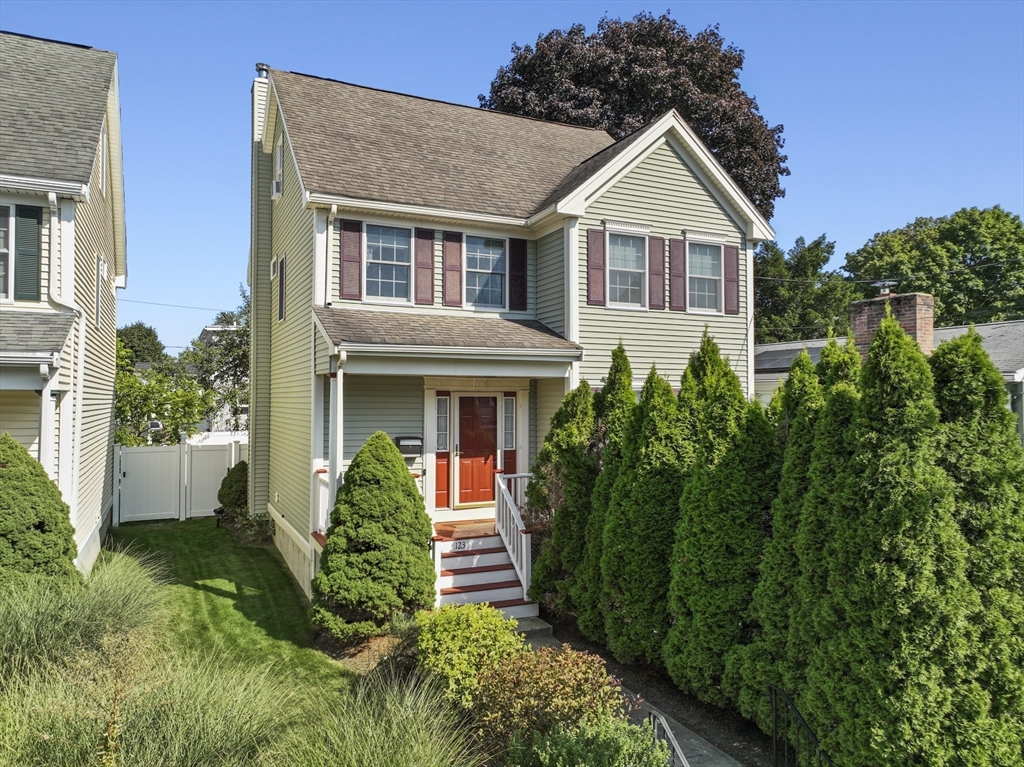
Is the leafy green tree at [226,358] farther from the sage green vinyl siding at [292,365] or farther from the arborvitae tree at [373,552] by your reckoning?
the arborvitae tree at [373,552]

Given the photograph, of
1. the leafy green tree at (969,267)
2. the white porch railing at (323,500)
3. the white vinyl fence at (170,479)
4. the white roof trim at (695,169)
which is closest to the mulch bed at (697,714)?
the white porch railing at (323,500)

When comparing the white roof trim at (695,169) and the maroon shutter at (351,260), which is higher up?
the white roof trim at (695,169)

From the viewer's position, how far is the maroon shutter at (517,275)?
41.4 feet

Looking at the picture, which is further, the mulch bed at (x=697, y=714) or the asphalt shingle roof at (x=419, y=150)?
the asphalt shingle roof at (x=419, y=150)

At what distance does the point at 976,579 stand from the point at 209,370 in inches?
1264

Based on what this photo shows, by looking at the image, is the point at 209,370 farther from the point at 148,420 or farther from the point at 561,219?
the point at 561,219

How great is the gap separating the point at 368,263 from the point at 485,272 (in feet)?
7.28

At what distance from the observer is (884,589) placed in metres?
4.66

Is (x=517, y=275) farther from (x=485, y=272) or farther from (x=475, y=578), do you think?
(x=475, y=578)

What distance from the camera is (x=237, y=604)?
10.3m

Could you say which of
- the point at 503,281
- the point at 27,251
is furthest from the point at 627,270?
the point at 27,251

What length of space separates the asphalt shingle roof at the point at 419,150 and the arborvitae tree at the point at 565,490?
464 centimetres

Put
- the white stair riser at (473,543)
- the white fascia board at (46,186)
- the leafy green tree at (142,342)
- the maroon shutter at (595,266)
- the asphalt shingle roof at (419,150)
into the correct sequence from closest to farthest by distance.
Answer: the white fascia board at (46,186) < the white stair riser at (473,543) < the asphalt shingle roof at (419,150) < the maroon shutter at (595,266) < the leafy green tree at (142,342)

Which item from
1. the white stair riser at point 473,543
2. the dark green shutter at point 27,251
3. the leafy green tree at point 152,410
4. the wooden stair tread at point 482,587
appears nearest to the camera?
the dark green shutter at point 27,251
